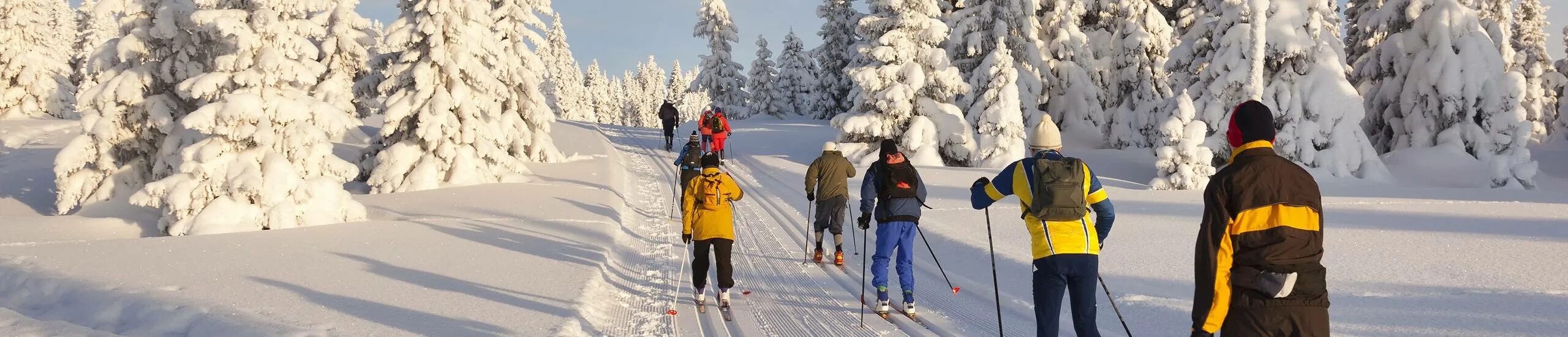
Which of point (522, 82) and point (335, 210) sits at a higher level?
point (522, 82)

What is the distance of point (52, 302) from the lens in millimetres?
8094

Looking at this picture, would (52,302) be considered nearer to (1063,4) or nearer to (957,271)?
(957,271)

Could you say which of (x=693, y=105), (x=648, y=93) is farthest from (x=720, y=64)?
(x=693, y=105)

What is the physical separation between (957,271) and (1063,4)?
73.7ft

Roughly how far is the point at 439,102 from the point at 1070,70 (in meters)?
22.9

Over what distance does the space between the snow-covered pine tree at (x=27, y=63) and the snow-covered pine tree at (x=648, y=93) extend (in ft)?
176

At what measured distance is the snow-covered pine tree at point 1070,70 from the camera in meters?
29.0

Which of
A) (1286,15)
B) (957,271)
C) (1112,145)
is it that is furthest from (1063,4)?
(957,271)

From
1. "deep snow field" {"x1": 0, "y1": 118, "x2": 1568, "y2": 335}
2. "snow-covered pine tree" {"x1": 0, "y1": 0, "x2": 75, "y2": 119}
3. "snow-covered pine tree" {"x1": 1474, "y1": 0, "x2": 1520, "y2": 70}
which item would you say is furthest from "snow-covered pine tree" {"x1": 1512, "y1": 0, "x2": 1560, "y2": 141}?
"snow-covered pine tree" {"x1": 0, "y1": 0, "x2": 75, "y2": 119}

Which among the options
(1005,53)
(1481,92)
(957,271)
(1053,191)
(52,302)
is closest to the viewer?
(1053,191)

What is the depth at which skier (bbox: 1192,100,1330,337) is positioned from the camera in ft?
9.37

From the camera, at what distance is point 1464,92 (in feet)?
72.8

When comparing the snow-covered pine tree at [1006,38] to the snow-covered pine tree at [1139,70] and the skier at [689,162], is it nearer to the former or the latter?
the snow-covered pine tree at [1139,70]

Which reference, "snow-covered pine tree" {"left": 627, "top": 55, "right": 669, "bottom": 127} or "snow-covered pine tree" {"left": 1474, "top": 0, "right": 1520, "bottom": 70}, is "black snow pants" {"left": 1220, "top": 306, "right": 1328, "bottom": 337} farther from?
"snow-covered pine tree" {"left": 627, "top": 55, "right": 669, "bottom": 127}
